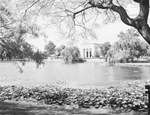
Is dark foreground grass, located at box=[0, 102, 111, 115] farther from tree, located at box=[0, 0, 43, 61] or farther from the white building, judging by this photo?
the white building

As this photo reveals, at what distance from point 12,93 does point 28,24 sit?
2435 mm

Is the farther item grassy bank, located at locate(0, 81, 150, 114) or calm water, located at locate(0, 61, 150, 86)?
calm water, located at locate(0, 61, 150, 86)

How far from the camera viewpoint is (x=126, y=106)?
6.11 meters

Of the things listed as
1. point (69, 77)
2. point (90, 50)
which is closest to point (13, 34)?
point (69, 77)

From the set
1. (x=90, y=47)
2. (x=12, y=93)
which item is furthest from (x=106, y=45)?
(x=12, y=93)

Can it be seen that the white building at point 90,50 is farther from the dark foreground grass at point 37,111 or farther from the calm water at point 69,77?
the dark foreground grass at point 37,111

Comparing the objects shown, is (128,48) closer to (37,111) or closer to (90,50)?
(37,111)

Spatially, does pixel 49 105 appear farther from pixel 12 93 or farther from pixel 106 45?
pixel 106 45

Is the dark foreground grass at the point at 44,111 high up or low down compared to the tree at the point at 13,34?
down

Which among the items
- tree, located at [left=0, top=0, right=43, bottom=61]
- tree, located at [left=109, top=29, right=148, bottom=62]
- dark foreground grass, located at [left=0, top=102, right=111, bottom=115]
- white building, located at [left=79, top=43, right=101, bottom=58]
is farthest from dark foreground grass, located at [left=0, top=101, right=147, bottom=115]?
white building, located at [left=79, top=43, right=101, bottom=58]

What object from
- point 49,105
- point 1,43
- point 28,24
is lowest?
point 49,105

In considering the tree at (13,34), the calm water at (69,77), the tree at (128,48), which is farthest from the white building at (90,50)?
the tree at (13,34)

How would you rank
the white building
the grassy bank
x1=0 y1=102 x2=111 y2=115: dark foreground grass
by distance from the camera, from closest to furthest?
x1=0 y1=102 x2=111 y2=115: dark foreground grass, the grassy bank, the white building

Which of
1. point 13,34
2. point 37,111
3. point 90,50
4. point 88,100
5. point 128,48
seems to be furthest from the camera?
point 90,50
